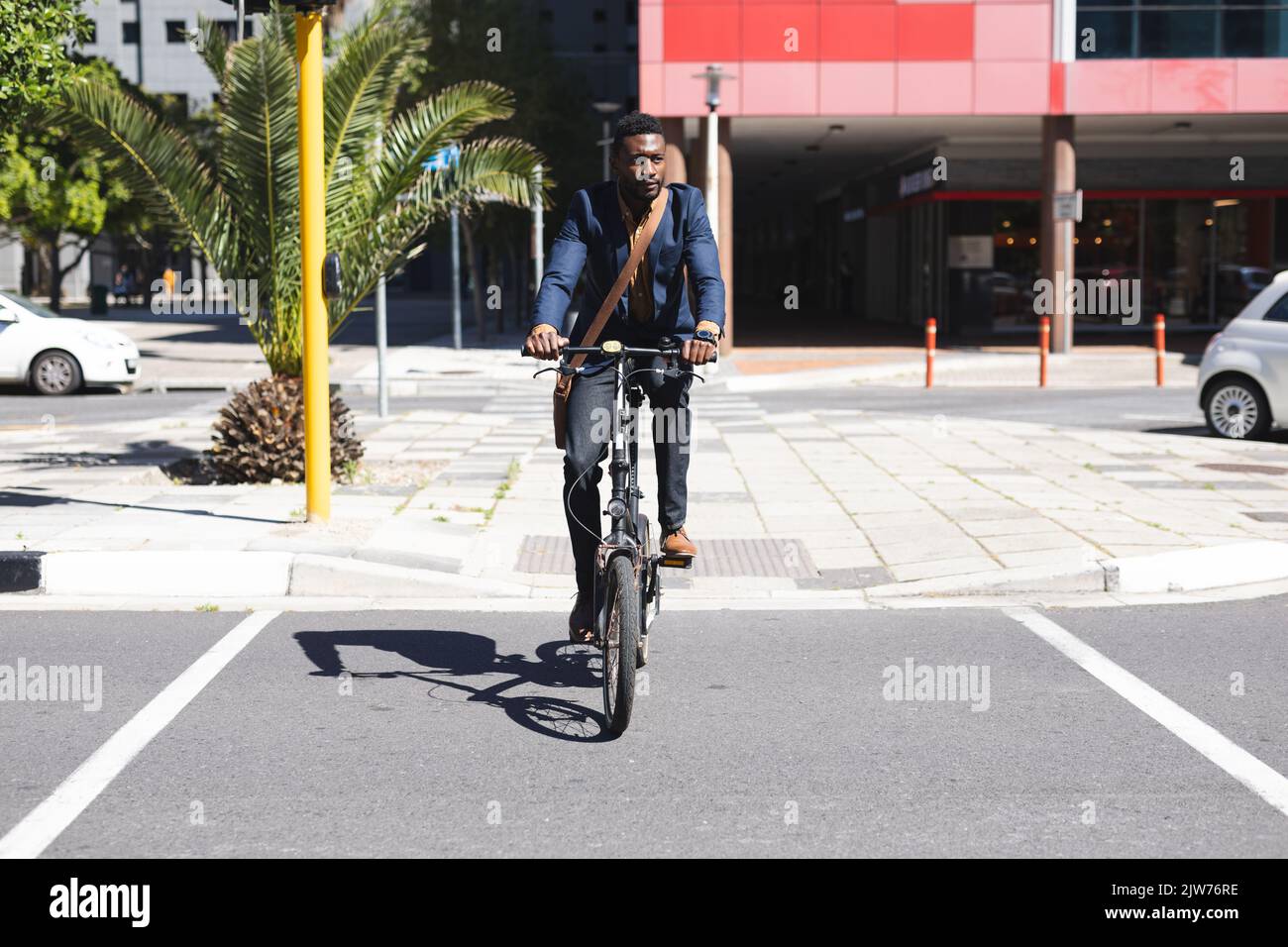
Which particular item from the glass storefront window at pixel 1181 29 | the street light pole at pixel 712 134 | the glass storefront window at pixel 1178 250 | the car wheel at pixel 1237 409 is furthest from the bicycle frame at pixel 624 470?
the glass storefront window at pixel 1178 250

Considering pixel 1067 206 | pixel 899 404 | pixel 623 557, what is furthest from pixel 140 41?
pixel 623 557

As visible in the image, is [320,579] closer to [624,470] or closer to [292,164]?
[624,470]

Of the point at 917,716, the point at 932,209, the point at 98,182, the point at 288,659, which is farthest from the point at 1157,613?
the point at 98,182

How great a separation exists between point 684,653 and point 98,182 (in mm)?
47970

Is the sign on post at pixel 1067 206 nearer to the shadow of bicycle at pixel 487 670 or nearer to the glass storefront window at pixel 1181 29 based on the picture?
the glass storefront window at pixel 1181 29

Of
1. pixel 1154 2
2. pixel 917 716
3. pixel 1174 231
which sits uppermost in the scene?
pixel 1154 2

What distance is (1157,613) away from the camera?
26.1ft

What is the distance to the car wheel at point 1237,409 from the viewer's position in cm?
1530

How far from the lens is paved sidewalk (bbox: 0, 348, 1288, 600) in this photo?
8.72 meters

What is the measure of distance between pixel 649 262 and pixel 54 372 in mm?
18089

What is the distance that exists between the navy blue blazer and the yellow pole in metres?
3.54

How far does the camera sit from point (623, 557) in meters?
5.67

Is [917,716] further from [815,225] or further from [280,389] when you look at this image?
[815,225]

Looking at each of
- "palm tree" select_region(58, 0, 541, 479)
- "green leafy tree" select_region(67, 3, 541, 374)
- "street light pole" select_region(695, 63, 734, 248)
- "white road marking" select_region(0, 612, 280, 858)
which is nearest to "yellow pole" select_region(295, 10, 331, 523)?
"white road marking" select_region(0, 612, 280, 858)
